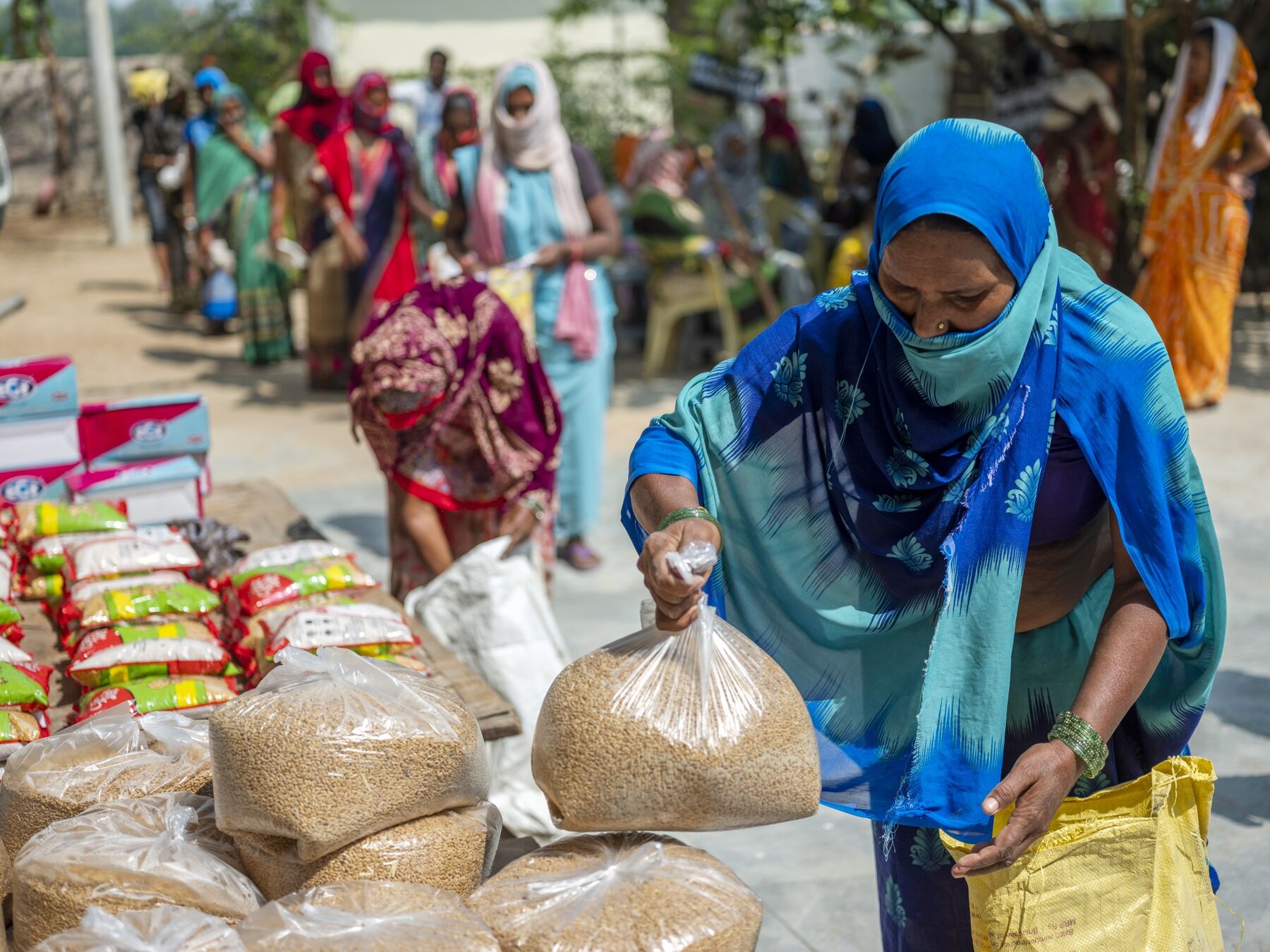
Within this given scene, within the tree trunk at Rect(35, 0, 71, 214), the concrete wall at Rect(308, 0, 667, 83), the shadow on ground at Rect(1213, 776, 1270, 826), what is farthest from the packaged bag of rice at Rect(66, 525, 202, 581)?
the concrete wall at Rect(308, 0, 667, 83)

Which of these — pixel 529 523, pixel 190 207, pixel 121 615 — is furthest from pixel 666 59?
pixel 121 615

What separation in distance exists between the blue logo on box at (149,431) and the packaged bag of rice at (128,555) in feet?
1.94

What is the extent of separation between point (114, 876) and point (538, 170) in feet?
13.2

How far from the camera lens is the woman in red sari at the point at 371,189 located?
26.8ft

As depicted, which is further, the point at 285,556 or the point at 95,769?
the point at 285,556

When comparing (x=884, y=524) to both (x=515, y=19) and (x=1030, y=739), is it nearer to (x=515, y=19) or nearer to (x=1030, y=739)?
(x=1030, y=739)

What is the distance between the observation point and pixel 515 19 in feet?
68.4

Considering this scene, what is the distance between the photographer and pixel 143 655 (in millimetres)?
2281

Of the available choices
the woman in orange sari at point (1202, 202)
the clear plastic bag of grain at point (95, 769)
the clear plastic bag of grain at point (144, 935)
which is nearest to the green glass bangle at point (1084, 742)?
the clear plastic bag of grain at point (144, 935)

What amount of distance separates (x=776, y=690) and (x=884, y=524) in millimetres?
363

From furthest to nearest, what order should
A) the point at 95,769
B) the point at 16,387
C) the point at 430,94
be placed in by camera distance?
the point at 430,94, the point at 16,387, the point at 95,769

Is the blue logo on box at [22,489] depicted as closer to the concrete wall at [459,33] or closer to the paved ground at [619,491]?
the paved ground at [619,491]

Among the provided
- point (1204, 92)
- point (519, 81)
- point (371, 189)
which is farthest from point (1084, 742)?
point (371, 189)

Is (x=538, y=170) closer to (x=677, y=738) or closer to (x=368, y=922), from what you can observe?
(x=677, y=738)
